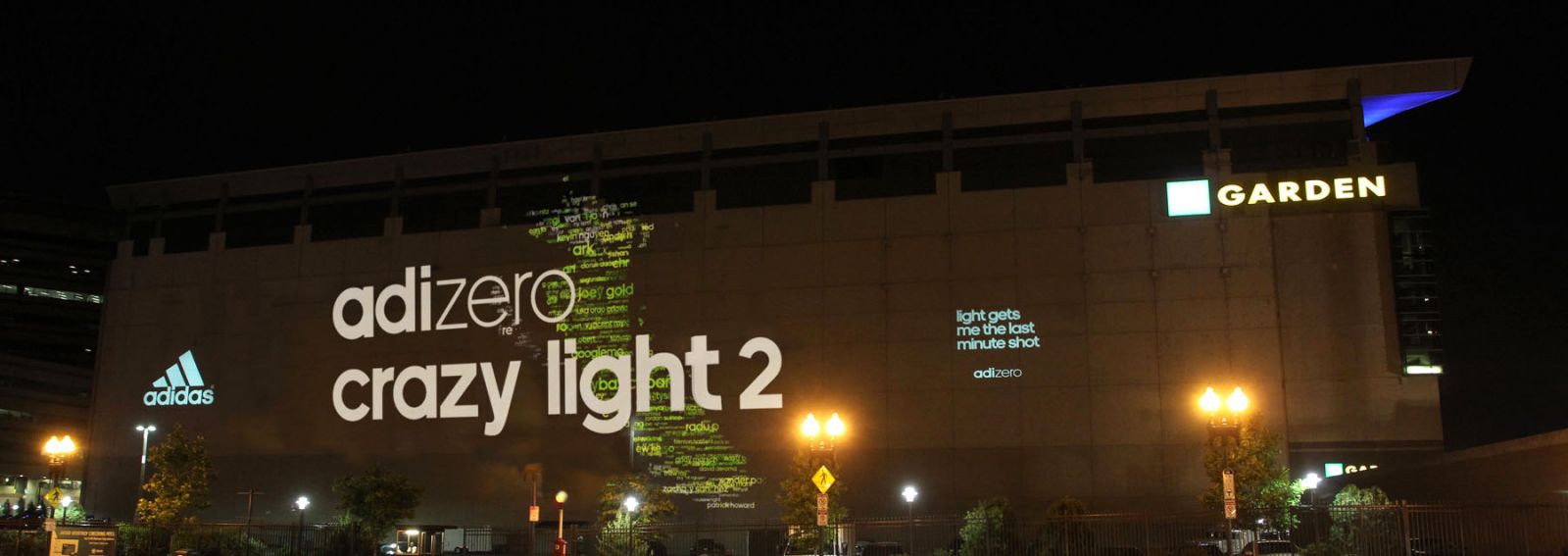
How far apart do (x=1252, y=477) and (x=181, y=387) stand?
54.9 metres

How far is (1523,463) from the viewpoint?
3466cm

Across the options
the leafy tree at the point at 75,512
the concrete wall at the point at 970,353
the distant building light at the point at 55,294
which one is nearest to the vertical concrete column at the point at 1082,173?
the concrete wall at the point at 970,353

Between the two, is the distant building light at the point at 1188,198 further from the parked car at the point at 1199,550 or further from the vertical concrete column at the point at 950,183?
the parked car at the point at 1199,550

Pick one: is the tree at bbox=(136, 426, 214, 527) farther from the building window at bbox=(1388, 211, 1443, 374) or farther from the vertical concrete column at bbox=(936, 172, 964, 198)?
the building window at bbox=(1388, 211, 1443, 374)

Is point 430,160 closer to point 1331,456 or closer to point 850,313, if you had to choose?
point 850,313

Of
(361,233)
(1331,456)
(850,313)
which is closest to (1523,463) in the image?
(1331,456)

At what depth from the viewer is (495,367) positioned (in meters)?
62.9

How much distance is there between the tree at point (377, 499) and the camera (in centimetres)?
5434

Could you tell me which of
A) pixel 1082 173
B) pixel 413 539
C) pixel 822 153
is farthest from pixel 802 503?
pixel 1082 173

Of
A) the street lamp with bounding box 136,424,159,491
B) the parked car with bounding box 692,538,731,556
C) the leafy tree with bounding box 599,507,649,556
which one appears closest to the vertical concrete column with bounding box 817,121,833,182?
the parked car with bounding box 692,538,731,556

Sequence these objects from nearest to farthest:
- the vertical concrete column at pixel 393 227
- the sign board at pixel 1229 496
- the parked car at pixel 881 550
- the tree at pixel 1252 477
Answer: the sign board at pixel 1229 496
the tree at pixel 1252 477
the parked car at pixel 881 550
the vertical concrete column at pixel 393 227

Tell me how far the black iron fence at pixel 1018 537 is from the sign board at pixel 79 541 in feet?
30.7

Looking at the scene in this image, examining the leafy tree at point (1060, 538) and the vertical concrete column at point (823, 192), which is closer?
the leafy tree at point (1060, 538)

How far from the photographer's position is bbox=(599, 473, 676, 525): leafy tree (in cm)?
5594
